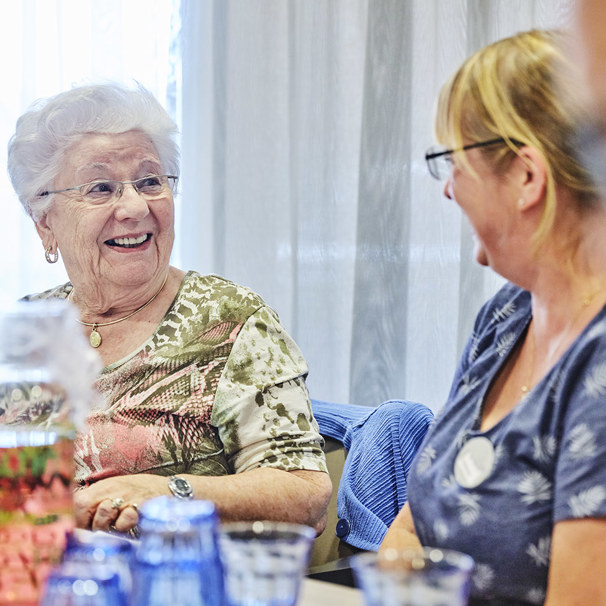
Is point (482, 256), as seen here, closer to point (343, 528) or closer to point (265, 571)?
point (265, 571)

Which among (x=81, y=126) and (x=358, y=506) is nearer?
(x=358, y=506)

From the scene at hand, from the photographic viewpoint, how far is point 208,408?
1.76 meters

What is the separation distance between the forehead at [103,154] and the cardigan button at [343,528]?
0.88m

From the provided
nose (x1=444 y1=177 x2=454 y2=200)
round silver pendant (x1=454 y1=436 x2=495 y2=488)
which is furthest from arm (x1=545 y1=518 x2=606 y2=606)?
nose (x1=444 y1=177 x2=454 y2=200)

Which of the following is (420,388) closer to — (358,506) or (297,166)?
(297,166)

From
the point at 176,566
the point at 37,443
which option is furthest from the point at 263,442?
the point at 176,566

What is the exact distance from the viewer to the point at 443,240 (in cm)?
291

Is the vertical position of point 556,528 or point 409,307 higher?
point 556,528

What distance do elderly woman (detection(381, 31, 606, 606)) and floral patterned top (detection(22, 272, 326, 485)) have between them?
567 millimetres

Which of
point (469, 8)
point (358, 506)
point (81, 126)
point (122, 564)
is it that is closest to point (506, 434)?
point (122, 564)

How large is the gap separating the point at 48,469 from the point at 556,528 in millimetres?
566

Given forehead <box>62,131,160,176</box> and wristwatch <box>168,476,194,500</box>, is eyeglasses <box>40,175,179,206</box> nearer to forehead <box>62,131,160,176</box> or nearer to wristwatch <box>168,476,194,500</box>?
forehead <box>62,131,160,176</box>

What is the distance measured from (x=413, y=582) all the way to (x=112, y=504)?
0.99 m

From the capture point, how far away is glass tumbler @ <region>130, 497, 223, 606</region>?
2.15ft
